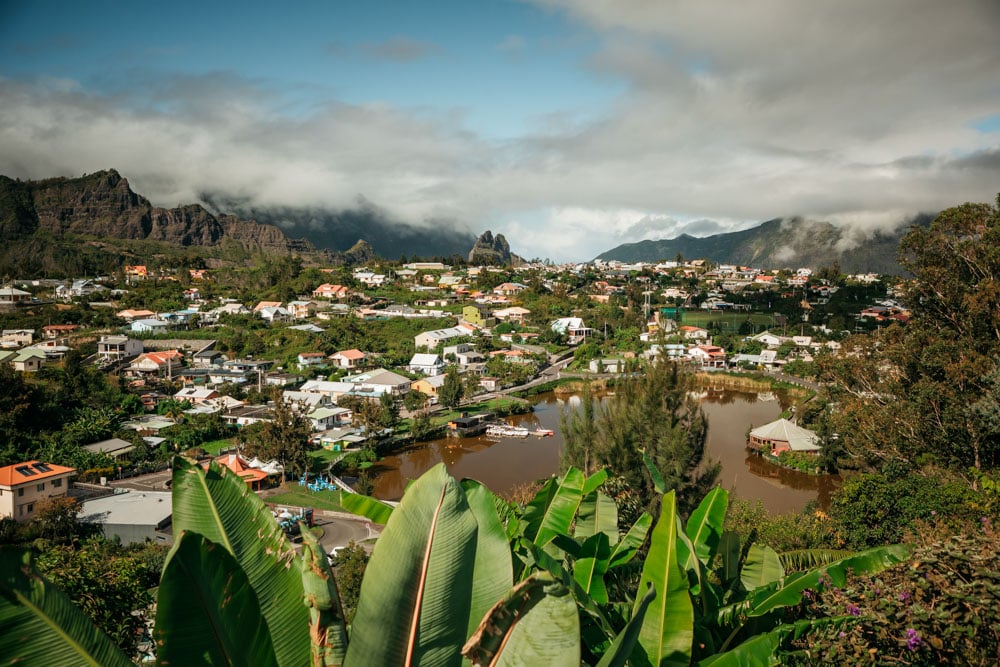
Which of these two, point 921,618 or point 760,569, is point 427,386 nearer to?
point 760,569

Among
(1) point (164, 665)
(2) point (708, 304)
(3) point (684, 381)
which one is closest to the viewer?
(1) point (164, 665)

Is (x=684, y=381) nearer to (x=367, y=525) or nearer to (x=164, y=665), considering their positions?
(x=367, y=525)

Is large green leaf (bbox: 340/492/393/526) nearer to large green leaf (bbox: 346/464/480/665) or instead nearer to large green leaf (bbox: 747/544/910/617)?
large green leaf (bbox: 346/464/480/665)

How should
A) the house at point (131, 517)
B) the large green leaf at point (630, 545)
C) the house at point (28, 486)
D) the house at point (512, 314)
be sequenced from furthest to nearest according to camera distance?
the house at point (512, 314) → the house at point (28, 486) → the house at point (131, 517) → the large green leaf at point (630, 545)

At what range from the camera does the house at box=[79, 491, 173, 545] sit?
8.79 metres

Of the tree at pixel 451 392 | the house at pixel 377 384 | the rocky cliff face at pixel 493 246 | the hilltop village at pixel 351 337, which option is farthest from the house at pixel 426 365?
the rocky cliff face at pixel 493 246

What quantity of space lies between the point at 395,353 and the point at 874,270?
8776 cm

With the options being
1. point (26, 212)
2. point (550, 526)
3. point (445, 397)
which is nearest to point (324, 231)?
point (26, 212)

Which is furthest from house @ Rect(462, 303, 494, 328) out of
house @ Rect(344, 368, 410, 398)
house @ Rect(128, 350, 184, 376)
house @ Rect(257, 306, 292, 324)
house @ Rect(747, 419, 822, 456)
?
house @ Rect(747, 419, 822, 456)

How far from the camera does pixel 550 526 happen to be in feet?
6.98

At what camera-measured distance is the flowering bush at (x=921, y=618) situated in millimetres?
1947

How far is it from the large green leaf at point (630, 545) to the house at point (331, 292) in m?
34.2

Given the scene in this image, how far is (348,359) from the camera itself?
22062mm

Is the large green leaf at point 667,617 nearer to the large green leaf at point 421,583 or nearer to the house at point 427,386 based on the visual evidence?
the large green leaf at point 421,583
